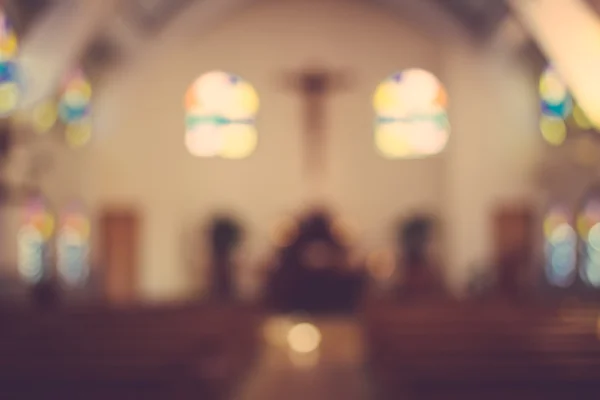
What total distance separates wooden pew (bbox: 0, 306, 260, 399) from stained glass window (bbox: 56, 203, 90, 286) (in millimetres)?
5945

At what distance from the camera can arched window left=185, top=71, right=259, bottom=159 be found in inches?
563

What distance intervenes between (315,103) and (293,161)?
208 centimetres

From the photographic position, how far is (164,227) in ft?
44.5

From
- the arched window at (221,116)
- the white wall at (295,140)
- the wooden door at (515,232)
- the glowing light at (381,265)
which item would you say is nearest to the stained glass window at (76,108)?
the white wall at (295,140)

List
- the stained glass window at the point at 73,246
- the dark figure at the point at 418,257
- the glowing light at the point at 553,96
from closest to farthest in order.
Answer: the dark figure at the point at 418,257 → the stained glass window at the point at 73,246 → the glowing light at the point at 553,96

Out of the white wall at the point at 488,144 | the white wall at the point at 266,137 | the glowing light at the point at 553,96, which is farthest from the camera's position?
the white wall at the point at 266,137

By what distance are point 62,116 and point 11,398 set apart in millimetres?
10405

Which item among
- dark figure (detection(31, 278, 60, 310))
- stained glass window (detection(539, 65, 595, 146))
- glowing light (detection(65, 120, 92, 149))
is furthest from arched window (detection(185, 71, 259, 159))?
dark figure (detection(31, 278, 60, 310))

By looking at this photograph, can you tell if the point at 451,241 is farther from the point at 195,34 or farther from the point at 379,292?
the point at 195,34

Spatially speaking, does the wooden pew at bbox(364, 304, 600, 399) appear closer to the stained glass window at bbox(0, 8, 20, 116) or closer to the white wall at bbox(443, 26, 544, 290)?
the stained glass window at bbox(0, 8, 20, 116)

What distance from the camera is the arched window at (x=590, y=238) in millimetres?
11516

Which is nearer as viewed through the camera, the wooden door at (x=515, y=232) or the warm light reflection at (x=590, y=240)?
the warm light reflection at (x=590, y=240)

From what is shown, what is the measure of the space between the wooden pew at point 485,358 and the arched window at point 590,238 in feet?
21.7

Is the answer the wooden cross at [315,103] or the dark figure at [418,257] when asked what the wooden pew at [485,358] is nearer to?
the dark figure at [418,257]
